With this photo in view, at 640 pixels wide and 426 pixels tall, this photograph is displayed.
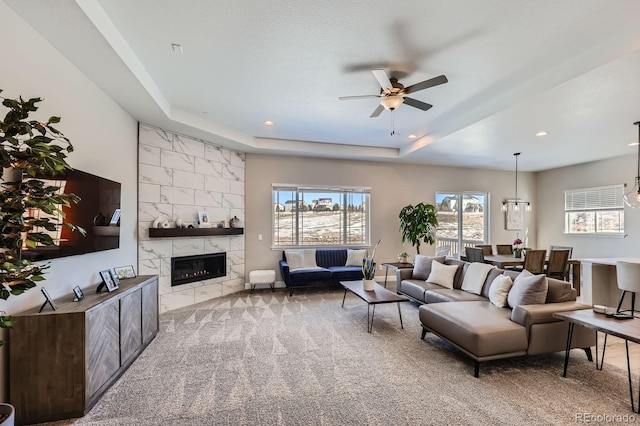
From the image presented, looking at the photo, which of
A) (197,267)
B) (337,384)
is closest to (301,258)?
(197,267)

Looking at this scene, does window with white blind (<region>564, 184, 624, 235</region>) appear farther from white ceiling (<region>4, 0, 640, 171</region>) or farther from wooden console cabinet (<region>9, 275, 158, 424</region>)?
wooden console cabinet (<region>9, 275, 158, 424</region>)

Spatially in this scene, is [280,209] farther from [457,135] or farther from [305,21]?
[305,21]

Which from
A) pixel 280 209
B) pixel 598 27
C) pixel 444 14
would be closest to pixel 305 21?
pixel 444 14

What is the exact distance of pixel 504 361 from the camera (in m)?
3.08

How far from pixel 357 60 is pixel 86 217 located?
125 inches

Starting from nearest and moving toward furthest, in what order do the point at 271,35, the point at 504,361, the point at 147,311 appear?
the point at 271,35 → the point at 504,361 → the point at 147,311

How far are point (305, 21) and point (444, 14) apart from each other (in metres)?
1.15

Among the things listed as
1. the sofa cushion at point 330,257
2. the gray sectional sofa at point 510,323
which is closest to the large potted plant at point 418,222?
the sofa cushion at point 330,257

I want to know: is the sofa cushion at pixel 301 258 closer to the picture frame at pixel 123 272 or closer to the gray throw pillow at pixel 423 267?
the gray throw pillow at pixel 423 267

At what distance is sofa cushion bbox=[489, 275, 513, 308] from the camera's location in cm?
345

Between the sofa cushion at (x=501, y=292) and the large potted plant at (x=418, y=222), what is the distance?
304 centimetres

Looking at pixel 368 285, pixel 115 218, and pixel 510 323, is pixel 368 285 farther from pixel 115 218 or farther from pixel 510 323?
pixel 115 218

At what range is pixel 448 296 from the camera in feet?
13.4

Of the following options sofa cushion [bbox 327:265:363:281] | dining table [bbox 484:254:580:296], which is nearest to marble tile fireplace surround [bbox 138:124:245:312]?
sofa cushion [bbox 327:265:363:281]
